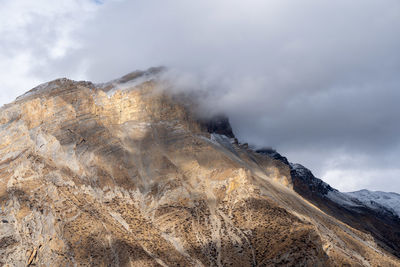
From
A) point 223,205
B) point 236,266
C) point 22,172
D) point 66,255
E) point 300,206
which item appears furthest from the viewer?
point 300,206

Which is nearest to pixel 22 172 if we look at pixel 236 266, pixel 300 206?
pixel 236 266

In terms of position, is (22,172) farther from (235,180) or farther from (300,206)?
(300,206)

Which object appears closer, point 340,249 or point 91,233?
point 91,233

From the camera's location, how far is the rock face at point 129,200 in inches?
4747

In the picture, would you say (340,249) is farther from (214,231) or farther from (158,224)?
(158,224)

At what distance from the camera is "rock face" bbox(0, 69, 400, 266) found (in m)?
121

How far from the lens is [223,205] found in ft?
490

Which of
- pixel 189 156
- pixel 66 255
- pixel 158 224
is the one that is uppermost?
pixel 189 156

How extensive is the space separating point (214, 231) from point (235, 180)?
23243 millimetres

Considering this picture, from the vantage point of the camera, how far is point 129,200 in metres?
147

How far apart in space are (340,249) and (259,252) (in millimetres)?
29221

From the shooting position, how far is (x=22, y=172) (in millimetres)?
134875

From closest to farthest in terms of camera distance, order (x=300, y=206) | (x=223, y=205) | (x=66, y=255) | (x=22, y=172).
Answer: (x=66, y=255) → (x=22, y=172) → (x=223, y=205) → (x=300, y=206)

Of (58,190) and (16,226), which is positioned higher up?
(58,190)
